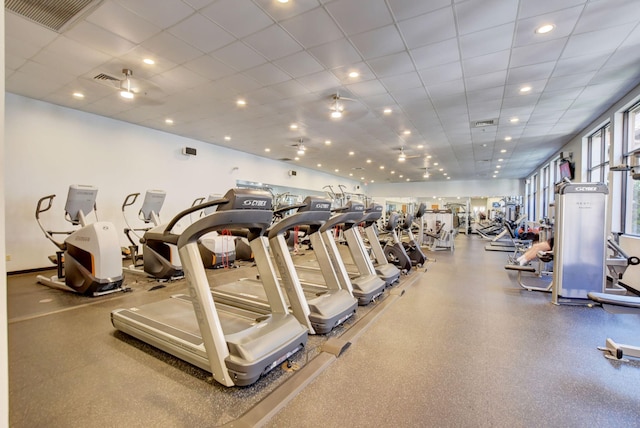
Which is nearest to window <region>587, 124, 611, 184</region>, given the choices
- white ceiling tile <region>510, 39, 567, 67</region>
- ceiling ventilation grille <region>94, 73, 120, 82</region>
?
white ceiling tile <region>510, 39, 567, 67</region>

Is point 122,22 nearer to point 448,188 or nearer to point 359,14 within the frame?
point 359,14

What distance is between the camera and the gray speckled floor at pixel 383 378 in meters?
1.73

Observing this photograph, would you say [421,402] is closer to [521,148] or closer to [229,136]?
[229,136]

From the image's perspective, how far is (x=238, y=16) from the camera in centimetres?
311

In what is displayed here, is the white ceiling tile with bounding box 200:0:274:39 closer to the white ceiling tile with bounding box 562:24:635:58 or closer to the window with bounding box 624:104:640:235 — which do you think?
the white ceiling tile with bounding box 562:24:635:58

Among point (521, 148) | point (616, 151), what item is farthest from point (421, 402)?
point (521, 148)

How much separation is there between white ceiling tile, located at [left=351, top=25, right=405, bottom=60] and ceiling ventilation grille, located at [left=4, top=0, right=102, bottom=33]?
283cm

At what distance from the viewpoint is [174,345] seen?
2.31 m

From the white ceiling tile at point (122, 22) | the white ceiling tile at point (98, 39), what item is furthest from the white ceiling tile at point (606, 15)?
the white ceiling tile at point (98, 39)

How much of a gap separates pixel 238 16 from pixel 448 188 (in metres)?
18.0

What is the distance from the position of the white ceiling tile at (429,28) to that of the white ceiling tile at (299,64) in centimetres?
128

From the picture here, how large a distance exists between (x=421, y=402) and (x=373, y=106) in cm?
522

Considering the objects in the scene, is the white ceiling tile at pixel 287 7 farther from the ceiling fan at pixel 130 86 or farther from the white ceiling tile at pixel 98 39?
the ceiling fan at pixel 130 86

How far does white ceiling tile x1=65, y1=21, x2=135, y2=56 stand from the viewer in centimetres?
335
